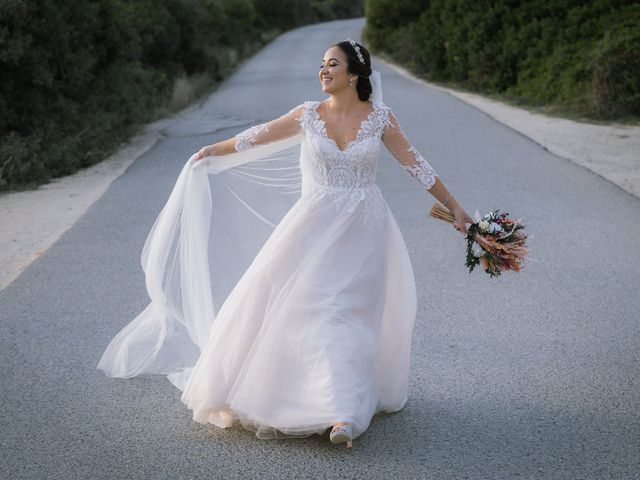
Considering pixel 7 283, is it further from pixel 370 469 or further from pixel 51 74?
pixel 51 74

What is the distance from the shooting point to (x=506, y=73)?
22.8m

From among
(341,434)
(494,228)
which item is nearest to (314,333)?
(341,434)

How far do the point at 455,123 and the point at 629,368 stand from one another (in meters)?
12.2

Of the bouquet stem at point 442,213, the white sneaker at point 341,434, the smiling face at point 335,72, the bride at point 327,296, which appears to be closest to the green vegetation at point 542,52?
the bouquet stem at point 442,213

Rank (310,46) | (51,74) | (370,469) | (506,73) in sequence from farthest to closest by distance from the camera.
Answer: (310,46) → (506,73) → (51,74) → (370,469)

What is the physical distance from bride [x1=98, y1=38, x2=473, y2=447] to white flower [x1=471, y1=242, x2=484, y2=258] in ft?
0.38

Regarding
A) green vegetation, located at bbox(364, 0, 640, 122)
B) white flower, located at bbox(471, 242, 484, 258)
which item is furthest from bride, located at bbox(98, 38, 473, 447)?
green vegetation, located at bbox(364, 0, 640, 122)

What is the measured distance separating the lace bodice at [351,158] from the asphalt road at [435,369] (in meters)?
1.23

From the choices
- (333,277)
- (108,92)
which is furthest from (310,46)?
(333,277)

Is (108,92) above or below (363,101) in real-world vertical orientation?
below

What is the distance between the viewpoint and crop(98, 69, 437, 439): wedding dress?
4.23 meters

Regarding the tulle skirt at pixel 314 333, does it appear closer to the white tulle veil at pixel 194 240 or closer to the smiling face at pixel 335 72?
the white tulle veil at pixel 194 240

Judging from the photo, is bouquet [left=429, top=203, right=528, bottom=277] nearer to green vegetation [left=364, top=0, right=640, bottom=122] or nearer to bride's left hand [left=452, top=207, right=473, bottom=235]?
bride's left hand [left=452, top=207, right=473, bottom=235]

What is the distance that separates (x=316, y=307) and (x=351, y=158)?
0.82 meters
